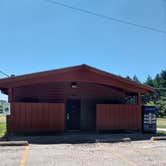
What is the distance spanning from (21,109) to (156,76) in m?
68.1

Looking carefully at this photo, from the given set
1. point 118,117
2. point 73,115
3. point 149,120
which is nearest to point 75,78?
point 73,115

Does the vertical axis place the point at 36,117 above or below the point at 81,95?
below

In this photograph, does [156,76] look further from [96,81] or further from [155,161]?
[155,161]

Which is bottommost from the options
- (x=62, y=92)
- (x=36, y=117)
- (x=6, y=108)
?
(x=36, y=117)

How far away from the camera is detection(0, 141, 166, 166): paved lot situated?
9705mm

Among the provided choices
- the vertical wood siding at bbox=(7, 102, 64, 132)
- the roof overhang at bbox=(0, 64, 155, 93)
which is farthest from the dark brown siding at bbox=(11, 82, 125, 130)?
the vertical wood siding at bbox=(7, 102, 64, 132)

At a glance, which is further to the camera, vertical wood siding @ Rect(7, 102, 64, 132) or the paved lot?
vertical wood siding @ Rect(7, 102, 64, 132)

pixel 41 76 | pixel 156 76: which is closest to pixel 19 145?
pixel 41 76

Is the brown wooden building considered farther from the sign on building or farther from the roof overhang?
the sign on building

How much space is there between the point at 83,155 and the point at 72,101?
31.9 feet

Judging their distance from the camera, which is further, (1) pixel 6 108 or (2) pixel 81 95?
(2) pixel 81 95

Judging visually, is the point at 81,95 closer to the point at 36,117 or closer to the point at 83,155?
the point at 36,117

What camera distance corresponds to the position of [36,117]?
17812mm

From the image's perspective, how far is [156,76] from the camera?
8181 cm
